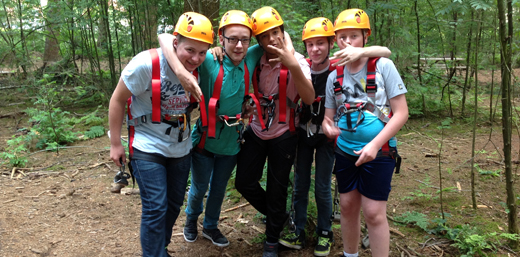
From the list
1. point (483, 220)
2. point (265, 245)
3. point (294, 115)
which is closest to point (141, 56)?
point (294, 115)

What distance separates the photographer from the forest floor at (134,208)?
3967 millimetres

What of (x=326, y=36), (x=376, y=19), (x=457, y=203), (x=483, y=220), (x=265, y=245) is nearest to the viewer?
(x=326, y=36)

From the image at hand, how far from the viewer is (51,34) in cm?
1150

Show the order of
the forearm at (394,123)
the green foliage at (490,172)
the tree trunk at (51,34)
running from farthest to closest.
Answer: the tree trunk at (51,34), the green foliage at (490,172), the forearm at (394,123)

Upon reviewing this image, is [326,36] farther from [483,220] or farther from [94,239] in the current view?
[94,239]

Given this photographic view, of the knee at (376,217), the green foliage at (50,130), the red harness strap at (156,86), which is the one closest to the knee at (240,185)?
the red harness strap at (156,86)

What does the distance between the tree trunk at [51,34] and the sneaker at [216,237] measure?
7490 millimetres


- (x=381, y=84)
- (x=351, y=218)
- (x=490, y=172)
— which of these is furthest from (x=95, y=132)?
(x=490, y=172)

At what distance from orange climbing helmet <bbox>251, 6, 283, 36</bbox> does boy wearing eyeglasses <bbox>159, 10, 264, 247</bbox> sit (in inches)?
3.7

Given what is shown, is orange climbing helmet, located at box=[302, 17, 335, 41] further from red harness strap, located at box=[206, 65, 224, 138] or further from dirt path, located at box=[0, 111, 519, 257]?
dirt path, located at box=[0, 111, 519, 257]

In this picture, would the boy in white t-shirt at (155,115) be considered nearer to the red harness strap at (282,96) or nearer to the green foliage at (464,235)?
the red harness strap at (282,96)

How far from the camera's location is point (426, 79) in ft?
31.8

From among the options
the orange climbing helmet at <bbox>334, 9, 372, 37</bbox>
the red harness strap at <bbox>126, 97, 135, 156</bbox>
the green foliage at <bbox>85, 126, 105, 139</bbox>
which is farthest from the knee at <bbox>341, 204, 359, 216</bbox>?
the green foliage at <bbox>85, 126, 105, 139</bbox>

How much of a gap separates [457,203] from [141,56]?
4.20 meters
